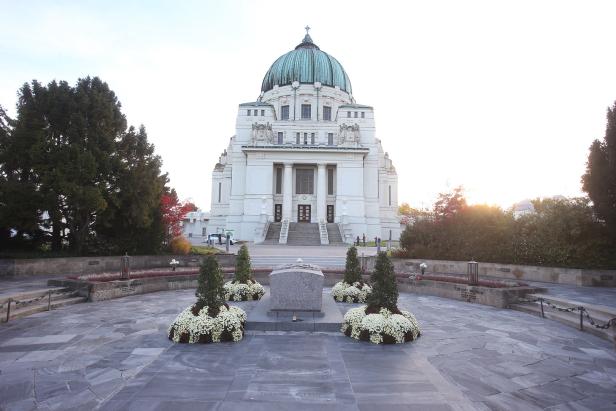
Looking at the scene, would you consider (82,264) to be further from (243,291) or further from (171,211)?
(243,291)

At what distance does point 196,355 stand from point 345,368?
2.87m

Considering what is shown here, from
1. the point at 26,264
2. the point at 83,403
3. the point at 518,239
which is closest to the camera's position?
the point at 83,403

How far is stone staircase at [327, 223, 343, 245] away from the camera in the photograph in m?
42.1

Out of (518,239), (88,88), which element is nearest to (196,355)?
(518,239)

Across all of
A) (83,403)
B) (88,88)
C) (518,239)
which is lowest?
(83,403)

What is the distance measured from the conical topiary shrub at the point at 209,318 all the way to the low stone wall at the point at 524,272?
41.7ft

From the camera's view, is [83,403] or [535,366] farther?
[535,366]

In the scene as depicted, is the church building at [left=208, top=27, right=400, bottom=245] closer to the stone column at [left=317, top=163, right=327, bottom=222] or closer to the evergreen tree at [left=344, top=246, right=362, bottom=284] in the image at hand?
the stone column at [left=317, top=163, right=327, bottom=222]

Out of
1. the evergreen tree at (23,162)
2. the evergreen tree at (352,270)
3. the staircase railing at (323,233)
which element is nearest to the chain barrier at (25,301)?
the evergreen tree at (23,162)

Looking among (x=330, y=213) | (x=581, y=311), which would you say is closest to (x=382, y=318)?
(x=581, y=311)

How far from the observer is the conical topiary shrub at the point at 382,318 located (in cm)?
800

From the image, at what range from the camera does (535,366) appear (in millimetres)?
6641

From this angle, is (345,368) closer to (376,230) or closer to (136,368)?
(136,368)

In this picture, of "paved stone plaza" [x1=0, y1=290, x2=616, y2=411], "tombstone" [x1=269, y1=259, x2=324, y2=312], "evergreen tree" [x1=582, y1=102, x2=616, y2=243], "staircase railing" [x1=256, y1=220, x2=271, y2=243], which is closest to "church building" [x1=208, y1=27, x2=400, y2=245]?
"staircase railing" [x1=256, y1=220, x2=271, y2=243]
